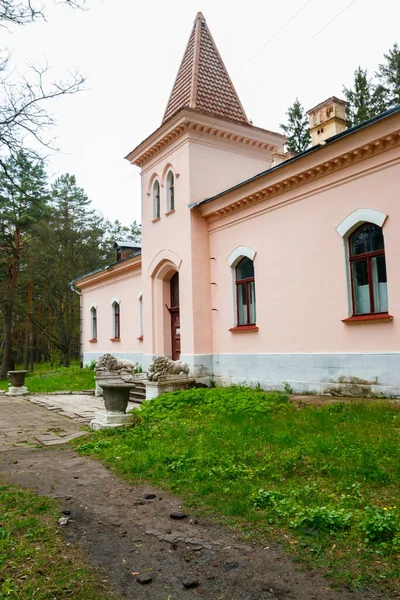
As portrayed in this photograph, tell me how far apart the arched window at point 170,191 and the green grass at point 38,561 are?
12.0 metres

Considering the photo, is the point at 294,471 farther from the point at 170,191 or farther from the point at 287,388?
the point at 170,191

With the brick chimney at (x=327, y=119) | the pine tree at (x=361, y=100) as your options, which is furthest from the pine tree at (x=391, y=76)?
the brick chimney at (x=327, y=119)

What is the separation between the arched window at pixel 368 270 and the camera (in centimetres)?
930

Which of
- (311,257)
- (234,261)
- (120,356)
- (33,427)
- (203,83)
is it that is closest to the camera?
(33,427)

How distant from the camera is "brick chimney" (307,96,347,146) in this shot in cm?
1270

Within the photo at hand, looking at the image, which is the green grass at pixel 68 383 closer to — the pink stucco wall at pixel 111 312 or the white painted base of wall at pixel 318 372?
the pink stucco wall at pixel 111 312

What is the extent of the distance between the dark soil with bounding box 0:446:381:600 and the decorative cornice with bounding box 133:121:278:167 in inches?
459

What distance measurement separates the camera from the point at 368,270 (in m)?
9.51

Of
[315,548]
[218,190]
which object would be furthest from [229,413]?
[218,190]

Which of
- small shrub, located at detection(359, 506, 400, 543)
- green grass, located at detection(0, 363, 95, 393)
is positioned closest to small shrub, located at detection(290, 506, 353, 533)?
small shrub, located at detection(359, 506, 400, 543)

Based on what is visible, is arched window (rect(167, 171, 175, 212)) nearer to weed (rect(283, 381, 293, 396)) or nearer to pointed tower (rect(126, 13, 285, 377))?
pointed tower (rect(126, 13, 285, 377))

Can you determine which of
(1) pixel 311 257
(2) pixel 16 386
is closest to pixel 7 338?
(2) pixel 16 386

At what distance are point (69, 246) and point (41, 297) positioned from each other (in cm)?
570

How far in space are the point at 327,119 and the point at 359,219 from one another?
4787 millimetres
